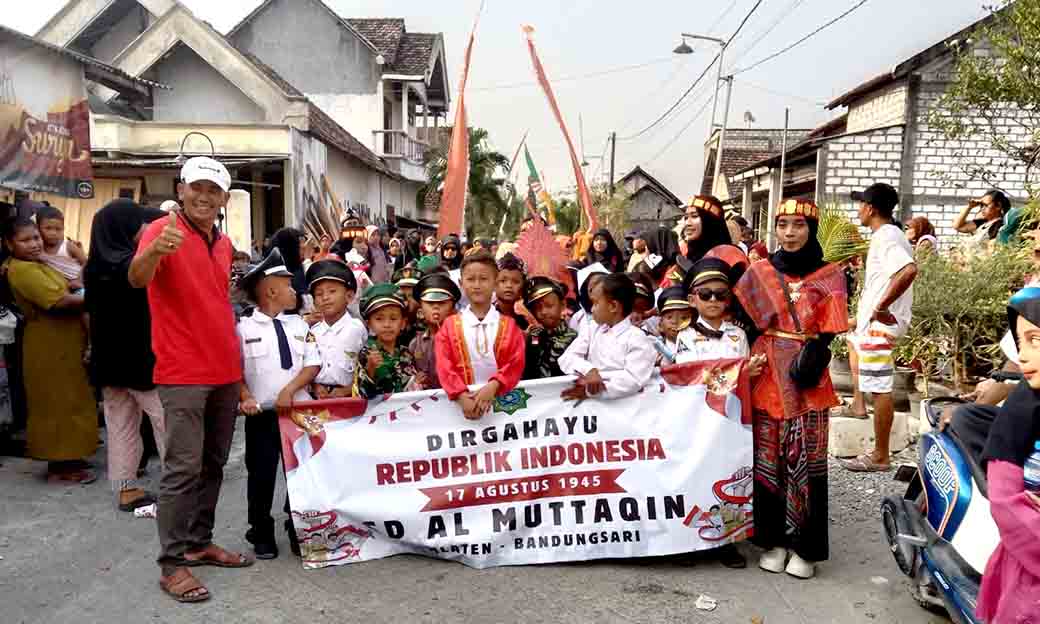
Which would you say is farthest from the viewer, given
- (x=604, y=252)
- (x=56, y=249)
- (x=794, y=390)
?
(x=604, y=252)

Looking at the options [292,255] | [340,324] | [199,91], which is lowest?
[340,324]

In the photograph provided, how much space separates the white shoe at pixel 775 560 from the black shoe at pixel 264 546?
253 centimetres

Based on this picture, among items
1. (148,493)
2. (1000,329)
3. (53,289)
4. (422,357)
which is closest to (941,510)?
(422,357)

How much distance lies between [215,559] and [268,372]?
98cm

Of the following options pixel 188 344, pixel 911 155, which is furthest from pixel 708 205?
pixel 911 155

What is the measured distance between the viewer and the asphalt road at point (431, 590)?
3594 mm

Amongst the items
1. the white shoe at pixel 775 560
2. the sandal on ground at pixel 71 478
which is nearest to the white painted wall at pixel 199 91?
the sandal on ground at pixel 71 478

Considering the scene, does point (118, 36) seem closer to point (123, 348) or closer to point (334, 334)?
point (123, 348)

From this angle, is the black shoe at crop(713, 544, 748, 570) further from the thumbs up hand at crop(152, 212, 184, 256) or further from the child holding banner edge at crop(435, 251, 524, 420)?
the thumbs up hand at crop(152, 212, 184, 256)

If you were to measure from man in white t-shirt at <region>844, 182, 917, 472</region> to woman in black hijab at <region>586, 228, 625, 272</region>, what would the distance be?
11.3ft

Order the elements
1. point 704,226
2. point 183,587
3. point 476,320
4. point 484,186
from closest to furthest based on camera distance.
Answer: point 183,587 → point 476,320 → point 704,226 → point 484,186

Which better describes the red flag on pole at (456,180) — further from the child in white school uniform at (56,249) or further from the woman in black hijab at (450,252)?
the child in white school uniform at (56,249)

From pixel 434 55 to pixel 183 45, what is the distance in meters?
11.6

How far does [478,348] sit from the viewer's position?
4086mm
